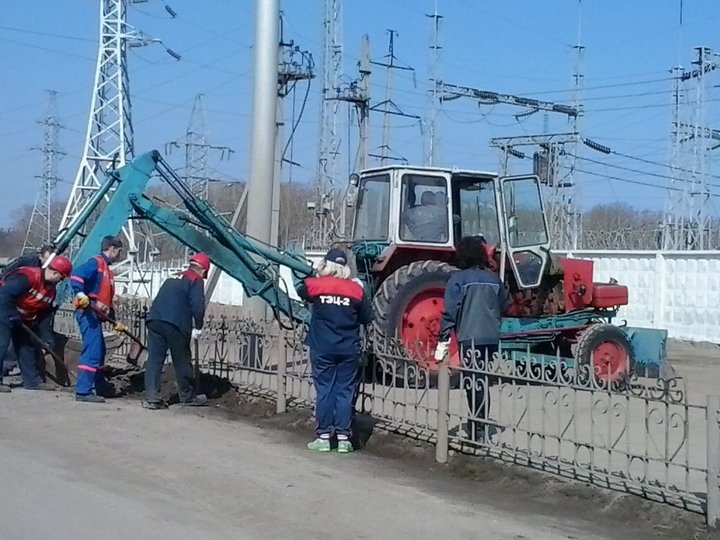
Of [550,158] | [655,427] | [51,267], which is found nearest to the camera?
[655,427]

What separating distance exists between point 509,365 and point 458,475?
1027 millimetres

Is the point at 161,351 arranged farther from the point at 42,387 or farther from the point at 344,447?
the point at 344,447

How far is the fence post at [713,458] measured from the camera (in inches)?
251

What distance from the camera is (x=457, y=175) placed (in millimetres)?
13234

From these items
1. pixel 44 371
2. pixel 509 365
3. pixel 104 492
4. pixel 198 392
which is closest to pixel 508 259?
pixel 198 392

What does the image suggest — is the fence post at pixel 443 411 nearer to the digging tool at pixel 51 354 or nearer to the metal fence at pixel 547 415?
the metal fence at pixel 547 415

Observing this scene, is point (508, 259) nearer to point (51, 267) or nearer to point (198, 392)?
point (198, 392)

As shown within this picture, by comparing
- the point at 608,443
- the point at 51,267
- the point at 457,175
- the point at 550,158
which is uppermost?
the point at 550,158

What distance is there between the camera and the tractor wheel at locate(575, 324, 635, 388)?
13383mm

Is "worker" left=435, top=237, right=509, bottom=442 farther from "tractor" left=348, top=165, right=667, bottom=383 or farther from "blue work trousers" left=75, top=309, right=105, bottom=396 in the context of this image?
"blue work trousers" left=75, top=309, right=105, bottom=396

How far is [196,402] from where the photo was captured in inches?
457

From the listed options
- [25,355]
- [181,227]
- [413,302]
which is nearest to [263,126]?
[181,227]

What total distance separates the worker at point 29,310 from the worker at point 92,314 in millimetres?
635

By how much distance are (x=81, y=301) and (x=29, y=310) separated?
143 centimetres
